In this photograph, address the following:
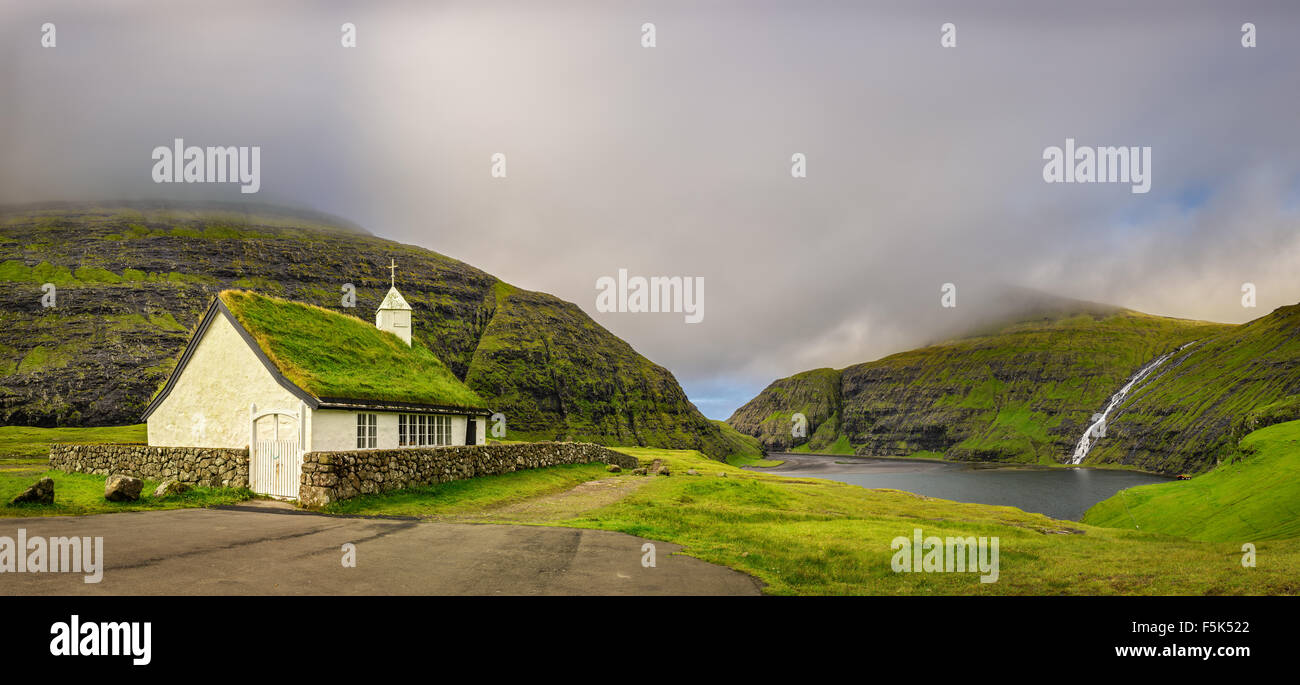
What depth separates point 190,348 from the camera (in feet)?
101

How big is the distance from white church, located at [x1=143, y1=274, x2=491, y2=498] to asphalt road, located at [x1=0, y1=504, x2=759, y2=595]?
7.75 metres

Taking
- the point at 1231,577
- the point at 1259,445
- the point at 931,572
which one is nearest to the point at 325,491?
the point at 931,572

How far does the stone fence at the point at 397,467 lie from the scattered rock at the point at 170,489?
16.6 ft

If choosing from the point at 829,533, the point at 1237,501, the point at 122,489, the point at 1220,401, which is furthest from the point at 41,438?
the point at 1220,401

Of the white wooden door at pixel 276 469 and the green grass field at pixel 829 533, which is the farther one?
the white wooden door at pixel 276 469

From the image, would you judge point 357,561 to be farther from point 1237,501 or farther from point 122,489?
point 1237,501

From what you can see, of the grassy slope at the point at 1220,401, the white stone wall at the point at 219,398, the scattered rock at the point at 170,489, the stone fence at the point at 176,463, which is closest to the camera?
the scattered rock at the point at 170,489

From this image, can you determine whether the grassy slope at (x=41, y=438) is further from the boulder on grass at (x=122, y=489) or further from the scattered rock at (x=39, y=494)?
the scattered rock at (x=39, y=494)

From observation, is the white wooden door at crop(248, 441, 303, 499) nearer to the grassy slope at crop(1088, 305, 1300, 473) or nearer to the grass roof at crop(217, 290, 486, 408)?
the grass roof at crop(217, 290, 486, 408)

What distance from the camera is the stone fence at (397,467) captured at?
23.7 metres

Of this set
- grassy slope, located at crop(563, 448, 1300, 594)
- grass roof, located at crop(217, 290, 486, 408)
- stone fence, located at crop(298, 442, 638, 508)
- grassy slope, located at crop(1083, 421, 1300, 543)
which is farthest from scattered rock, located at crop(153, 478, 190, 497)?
grassy slope, located at crop(1083, 421, 1300, 543)

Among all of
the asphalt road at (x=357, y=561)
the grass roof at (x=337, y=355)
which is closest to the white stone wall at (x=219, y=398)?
the grass roof at (x=337, y=355)

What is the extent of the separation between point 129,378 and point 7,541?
140143 millimetres

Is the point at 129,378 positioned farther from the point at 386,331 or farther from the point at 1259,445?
the point at 1259,445
